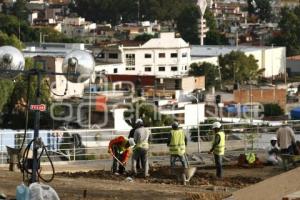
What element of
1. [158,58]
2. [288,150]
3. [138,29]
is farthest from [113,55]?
[288,150]

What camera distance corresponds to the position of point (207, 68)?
51.1 meters

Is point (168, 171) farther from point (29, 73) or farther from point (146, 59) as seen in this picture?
point (146, 59)

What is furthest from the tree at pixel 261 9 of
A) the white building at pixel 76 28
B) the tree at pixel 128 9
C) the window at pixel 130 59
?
the window at pixel 130 59

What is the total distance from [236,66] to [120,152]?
137ft

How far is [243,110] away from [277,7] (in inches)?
2969

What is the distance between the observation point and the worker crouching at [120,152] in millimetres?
11453

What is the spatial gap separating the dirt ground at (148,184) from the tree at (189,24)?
66362mm

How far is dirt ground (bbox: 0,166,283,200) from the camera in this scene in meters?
9.56

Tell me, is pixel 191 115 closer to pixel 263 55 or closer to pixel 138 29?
pixel 263 55

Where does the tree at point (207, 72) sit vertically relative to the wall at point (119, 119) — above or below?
above

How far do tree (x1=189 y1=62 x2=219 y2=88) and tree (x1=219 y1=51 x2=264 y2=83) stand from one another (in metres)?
1.21

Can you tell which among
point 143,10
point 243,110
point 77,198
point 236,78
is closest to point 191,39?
point 143,10

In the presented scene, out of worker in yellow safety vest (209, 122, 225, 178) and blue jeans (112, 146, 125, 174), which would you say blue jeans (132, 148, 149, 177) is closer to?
blue jeans (112, 146, 125, 174)

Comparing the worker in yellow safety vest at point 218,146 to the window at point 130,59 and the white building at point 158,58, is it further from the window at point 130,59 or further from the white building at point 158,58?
the window at point 130,59
